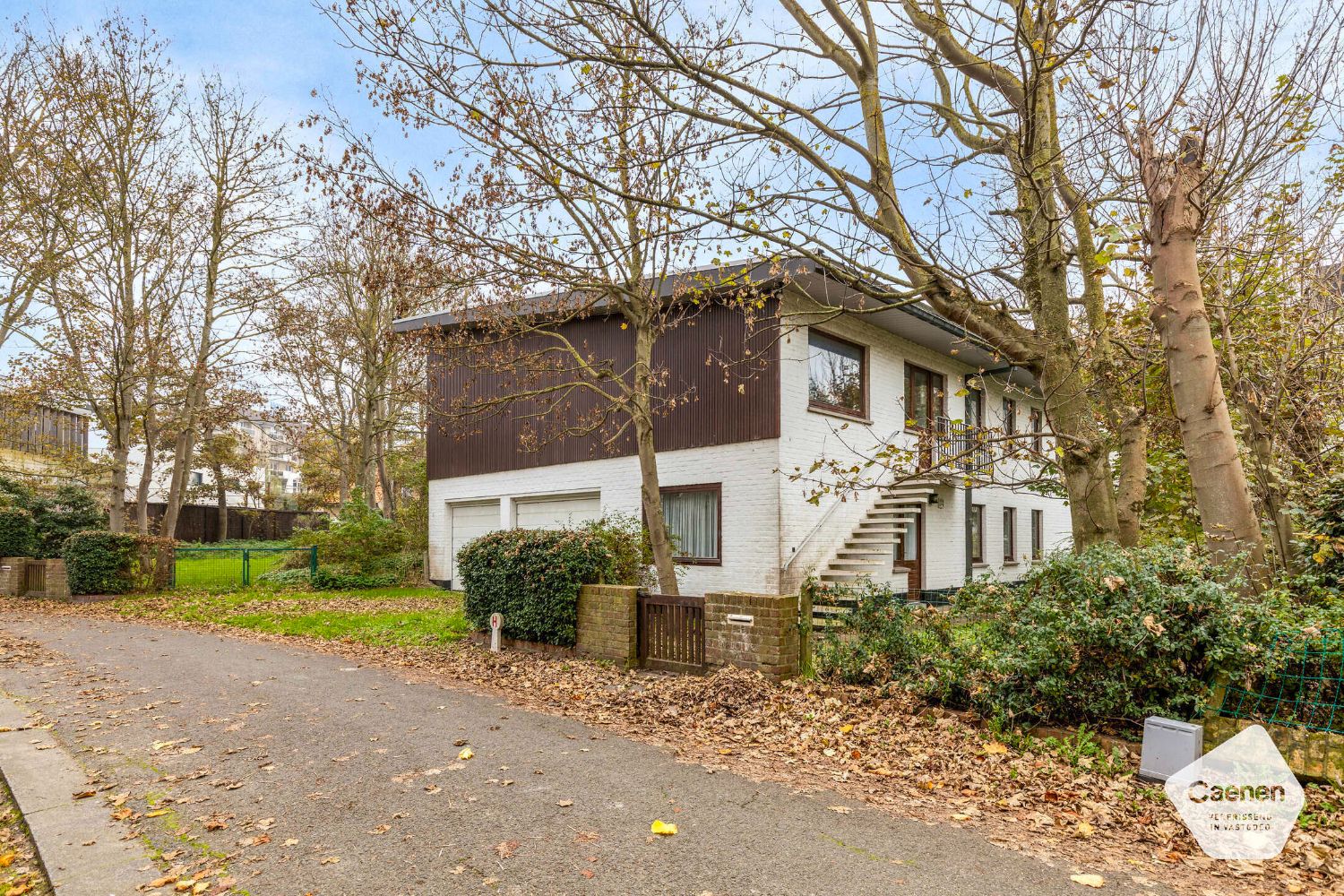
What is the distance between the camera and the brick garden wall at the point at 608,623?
9.09 meters

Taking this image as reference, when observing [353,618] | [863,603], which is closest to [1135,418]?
[863,603]

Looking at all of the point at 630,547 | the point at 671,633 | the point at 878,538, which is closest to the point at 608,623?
the point at 671,633

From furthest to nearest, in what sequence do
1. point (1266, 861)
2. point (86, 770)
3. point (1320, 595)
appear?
point (1320, 595) < point (86, 770) < point (1266, 861)

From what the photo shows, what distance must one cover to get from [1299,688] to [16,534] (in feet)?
74.4

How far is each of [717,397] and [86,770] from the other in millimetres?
10281

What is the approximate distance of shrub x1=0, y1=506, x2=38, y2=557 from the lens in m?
18.0

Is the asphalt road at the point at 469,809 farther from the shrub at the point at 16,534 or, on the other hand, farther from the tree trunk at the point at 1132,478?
the shrub at the point at 16,534

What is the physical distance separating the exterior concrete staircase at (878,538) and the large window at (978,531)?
4139 millimetres

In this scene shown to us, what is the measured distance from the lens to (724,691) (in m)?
7.39

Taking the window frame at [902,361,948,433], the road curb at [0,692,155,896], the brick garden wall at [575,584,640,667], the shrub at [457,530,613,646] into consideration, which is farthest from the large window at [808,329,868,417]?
the road curb at [0,692,155,896]

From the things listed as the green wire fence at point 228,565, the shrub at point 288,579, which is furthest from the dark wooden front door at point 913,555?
the shrub at point 288,579

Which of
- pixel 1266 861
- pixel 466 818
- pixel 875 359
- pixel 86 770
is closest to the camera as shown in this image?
pixel 1266 861

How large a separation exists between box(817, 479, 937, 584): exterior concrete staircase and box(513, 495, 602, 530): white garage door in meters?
4.68

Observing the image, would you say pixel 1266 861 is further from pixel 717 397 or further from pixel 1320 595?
pixel 717 397
